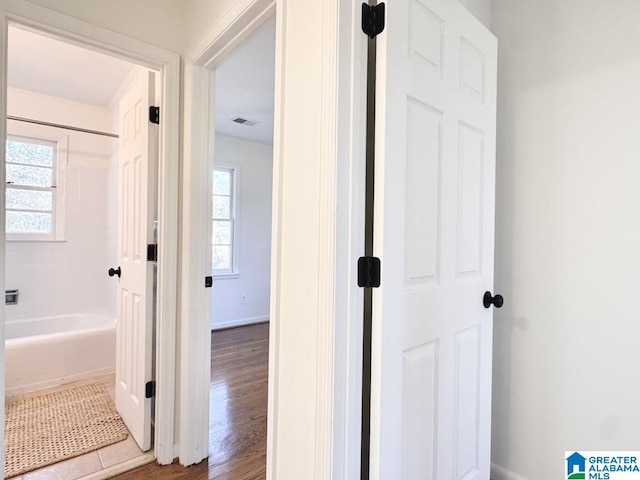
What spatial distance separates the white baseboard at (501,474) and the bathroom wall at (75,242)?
3.40 metres

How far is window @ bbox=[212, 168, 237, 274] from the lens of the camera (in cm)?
438

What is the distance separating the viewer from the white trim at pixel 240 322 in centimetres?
427

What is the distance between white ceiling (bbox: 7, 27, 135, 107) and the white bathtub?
2.14 meters

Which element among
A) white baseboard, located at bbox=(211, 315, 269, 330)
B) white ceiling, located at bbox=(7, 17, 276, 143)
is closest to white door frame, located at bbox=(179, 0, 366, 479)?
white ceiling, located at bbox=(7, 17, 276, 143)

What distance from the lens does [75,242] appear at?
3379 mm

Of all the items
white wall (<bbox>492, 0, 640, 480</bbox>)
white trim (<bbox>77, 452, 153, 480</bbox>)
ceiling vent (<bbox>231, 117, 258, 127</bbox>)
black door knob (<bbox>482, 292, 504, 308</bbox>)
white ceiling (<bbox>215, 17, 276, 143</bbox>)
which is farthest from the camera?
ceiling vent (<bbox>231, 117, 258, 127</bbox>)

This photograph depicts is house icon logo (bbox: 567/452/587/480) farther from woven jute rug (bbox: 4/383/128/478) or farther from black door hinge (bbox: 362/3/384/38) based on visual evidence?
woven jute rug (bbox: 4/383/128/478)

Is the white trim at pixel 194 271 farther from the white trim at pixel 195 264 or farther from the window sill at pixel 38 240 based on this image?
the window sill at pixel 38 240

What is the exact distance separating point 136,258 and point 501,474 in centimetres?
219

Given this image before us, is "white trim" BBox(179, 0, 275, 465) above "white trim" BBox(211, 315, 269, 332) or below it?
above

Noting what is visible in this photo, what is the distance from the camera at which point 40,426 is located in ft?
6.71

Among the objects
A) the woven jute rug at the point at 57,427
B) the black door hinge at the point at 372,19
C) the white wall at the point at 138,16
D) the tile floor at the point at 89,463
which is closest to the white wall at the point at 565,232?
the black door hinge at the point at 372,19

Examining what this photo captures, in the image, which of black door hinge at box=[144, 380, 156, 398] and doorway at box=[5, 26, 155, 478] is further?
doorway at box=[5, 26, 155, 478]

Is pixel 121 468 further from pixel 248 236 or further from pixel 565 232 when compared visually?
pixel 248 236
